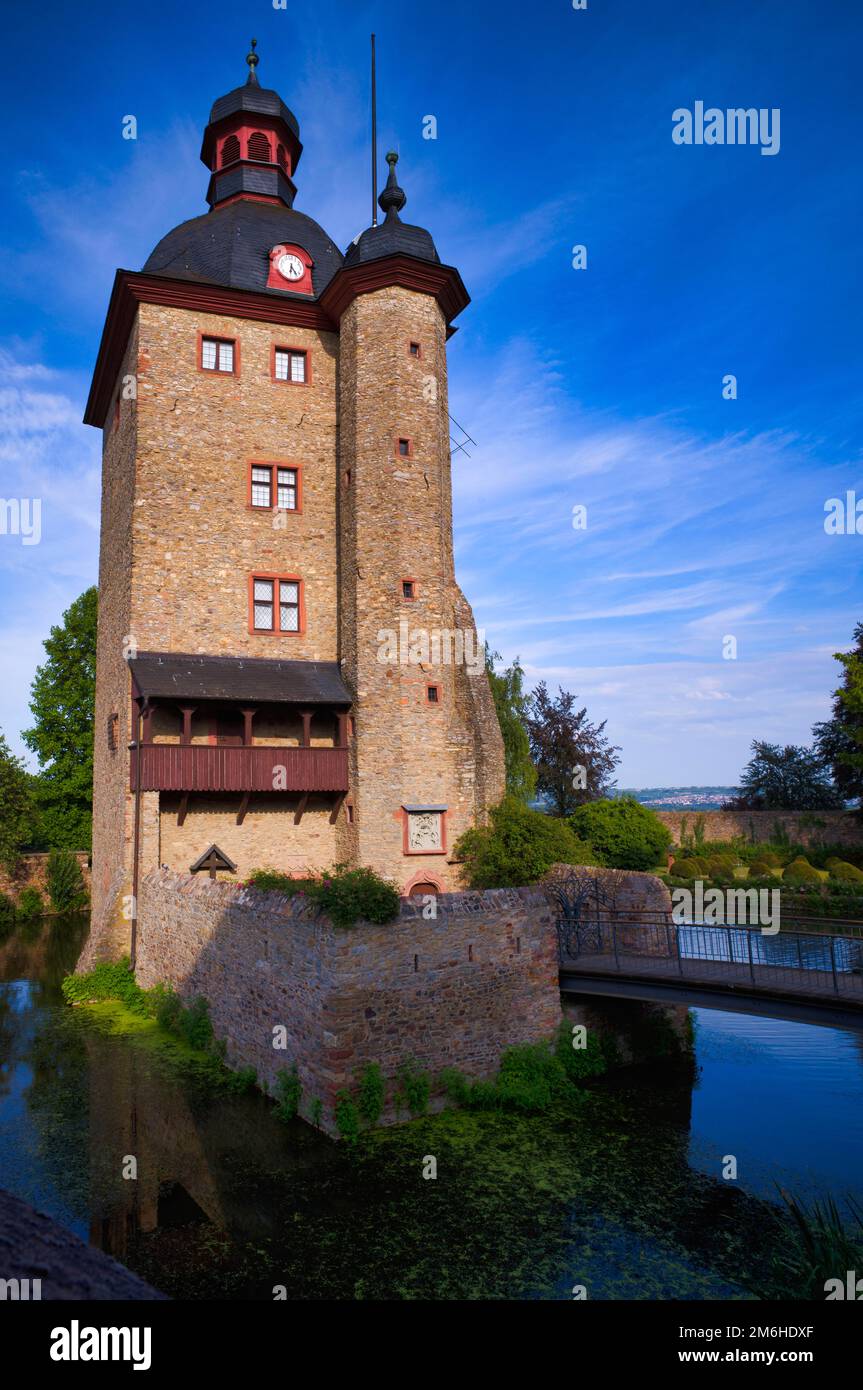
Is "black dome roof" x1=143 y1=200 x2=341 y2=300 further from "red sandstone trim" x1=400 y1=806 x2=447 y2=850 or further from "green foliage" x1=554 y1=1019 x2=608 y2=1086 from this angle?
"green foliage" x1=554 y1=1019 x2=608 y2=1086

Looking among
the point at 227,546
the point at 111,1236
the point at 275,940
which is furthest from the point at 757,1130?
the point at 227,546

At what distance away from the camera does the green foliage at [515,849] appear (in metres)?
19.2

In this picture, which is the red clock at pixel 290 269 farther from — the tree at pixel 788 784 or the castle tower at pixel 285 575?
the tree at pixel 788 784

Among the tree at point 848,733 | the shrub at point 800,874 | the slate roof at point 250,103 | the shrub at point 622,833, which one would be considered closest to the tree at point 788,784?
the tree at point 848,733

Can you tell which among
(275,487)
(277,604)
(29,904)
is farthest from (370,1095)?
(29,904)

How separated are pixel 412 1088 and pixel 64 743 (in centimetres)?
2668

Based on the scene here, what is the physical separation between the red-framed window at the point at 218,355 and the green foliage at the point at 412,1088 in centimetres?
1856

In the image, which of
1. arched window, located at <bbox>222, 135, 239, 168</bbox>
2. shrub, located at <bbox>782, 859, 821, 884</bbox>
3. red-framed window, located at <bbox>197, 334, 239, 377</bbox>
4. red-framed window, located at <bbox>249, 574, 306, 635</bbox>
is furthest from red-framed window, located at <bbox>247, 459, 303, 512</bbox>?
shrub, located at <bbox>782, 859, 821, 884</bbox>

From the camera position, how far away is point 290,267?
2362 cm

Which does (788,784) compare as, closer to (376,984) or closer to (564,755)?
→ (564,755)

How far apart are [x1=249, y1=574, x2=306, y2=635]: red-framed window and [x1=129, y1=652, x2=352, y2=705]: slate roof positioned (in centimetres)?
103
